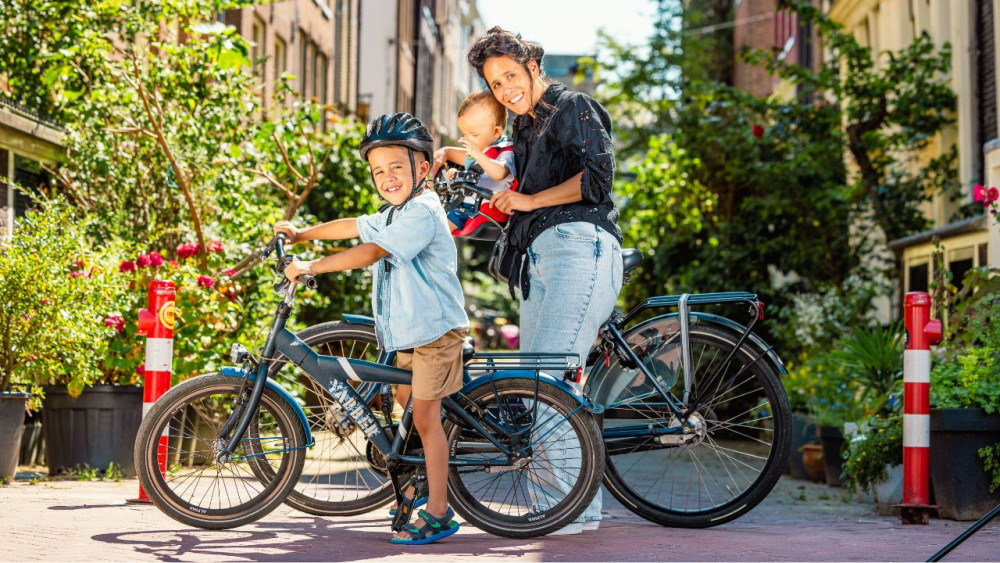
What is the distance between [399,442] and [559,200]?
1132 millimetres

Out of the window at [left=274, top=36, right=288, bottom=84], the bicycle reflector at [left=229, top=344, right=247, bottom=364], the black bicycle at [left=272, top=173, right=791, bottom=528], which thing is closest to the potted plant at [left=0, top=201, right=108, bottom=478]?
the black bicycle at [left=272, top=173, right=791, bottom=528]

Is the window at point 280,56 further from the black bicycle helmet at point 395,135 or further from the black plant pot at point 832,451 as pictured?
the black bicycle helmet at point 395,135

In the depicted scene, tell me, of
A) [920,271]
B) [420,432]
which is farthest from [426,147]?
[920,271]

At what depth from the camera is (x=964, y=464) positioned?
6.14 metres

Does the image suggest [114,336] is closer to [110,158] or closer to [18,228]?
[18,228]

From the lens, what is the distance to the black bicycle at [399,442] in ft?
16.2

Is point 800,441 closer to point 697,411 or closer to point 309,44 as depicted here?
point 697,411

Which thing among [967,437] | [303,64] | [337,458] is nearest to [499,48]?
[337,458]

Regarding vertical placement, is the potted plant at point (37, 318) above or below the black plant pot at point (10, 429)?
above

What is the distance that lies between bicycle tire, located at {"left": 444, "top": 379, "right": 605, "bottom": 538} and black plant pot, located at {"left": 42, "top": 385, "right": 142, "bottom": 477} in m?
3.13

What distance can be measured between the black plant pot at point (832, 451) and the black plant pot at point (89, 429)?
482 centimetres

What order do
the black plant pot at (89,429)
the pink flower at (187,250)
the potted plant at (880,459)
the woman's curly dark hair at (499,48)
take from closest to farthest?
the woman's curly dark hair at (499,48)
the potted plant at (880,459)
the black plant pot at (89,429)
the pink flower at (187,250)

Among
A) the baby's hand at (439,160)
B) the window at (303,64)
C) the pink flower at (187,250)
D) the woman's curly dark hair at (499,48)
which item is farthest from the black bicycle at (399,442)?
the window at (303,64)

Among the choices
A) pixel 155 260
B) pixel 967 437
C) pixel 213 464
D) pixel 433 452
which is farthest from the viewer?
pixel 155 260
